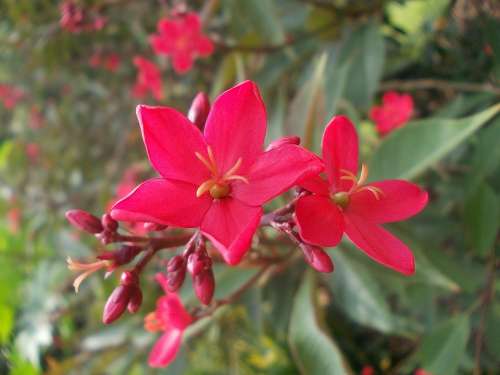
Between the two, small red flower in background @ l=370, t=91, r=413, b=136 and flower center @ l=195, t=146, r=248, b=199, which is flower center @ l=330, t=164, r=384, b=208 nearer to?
flower center @ l=195, t=146, r=248, b=199

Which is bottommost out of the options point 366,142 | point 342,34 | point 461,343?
point 461,343

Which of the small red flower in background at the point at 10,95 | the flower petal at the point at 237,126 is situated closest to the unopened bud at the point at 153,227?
the flower petal at the point at 237,126

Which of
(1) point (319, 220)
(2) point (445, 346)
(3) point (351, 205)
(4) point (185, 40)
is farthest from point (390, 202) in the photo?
(4) point (185, 40)

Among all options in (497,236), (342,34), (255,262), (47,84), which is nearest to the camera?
(255,262)

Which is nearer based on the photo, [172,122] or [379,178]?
[172,122]

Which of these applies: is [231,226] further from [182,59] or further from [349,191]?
[182,59]

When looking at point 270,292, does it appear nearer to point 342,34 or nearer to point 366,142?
point 366,142

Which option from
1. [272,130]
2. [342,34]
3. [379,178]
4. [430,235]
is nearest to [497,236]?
[430,235]

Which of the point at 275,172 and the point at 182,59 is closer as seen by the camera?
the point at 275,172
